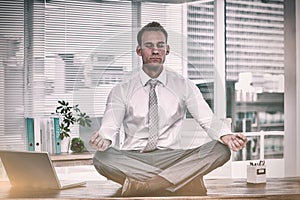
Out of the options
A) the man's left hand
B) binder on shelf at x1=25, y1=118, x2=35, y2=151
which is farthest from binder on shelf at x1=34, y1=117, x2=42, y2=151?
the man's left hand

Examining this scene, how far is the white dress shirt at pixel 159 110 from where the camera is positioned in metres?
2.53

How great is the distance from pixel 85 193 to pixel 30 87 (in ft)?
1.58

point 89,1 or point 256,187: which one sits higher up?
point 89,1

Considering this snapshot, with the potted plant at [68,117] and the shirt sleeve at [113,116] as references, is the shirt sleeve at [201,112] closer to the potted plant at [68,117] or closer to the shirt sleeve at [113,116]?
the shirt sleeve at [113,116]

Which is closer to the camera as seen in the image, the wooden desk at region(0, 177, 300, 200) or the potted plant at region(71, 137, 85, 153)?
the wooden desk at region(0, 177, 300, 200)

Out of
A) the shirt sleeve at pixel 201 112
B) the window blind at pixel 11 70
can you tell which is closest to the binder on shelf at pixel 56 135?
the window blind at pixel 11 70

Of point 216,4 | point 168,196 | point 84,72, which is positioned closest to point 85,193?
point 168,196

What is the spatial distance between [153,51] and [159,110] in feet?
0.77

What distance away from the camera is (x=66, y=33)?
2.58 meters

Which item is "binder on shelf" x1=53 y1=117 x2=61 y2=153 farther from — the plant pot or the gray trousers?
the gray trousers

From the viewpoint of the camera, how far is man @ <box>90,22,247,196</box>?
8.27 ft

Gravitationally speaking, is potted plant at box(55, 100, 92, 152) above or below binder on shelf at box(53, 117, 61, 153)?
above

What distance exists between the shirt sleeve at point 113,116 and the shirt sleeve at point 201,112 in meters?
0.27

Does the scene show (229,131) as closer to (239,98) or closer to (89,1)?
(239,98)
